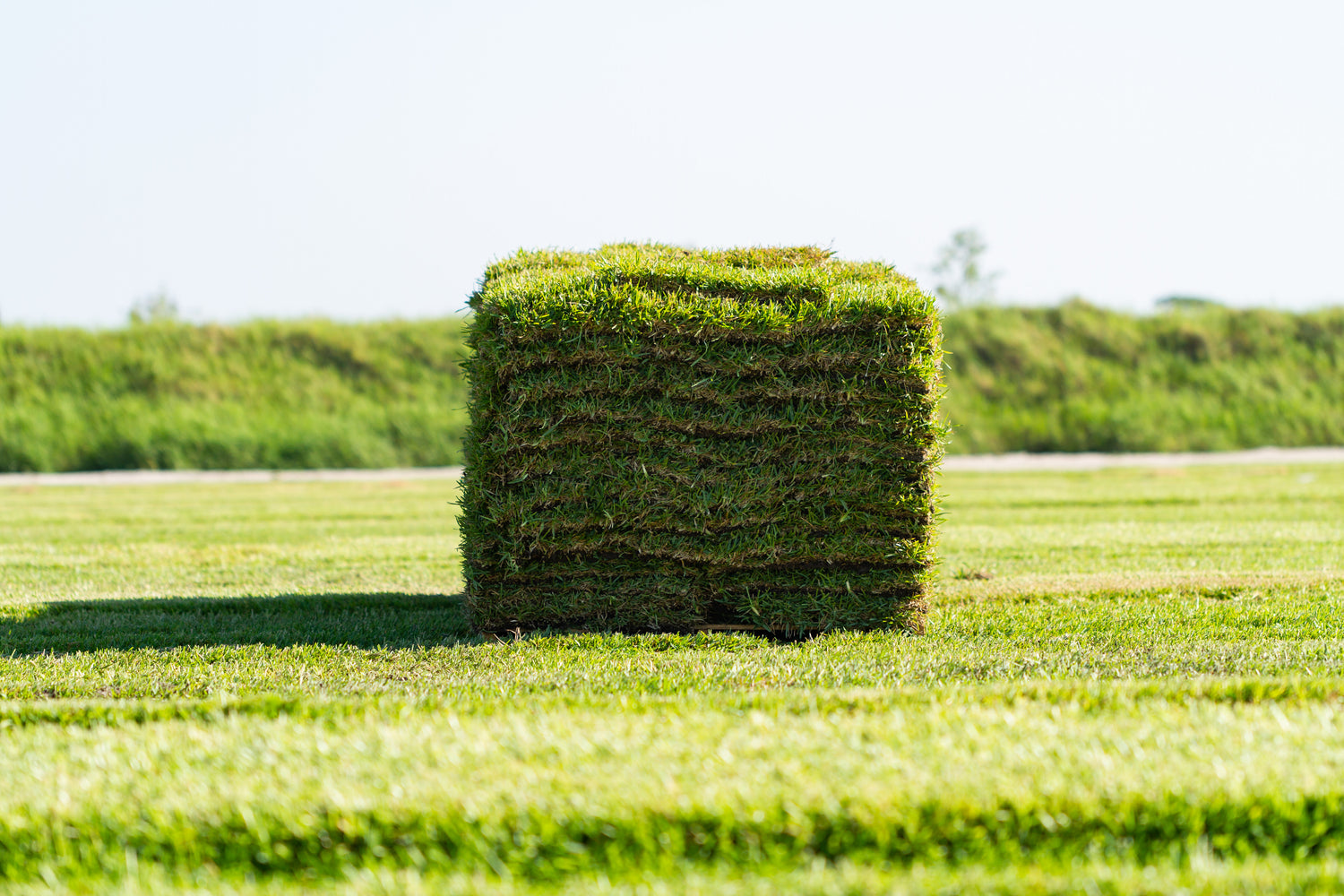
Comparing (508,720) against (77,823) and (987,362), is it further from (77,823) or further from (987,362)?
(987,362)

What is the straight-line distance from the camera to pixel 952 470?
20.0 metres

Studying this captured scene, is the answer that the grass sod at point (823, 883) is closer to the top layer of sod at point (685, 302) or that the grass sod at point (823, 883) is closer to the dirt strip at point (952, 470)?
the top layer of sod at point (685, 302)

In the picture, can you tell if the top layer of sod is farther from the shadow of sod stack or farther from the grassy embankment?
the grassy embankment

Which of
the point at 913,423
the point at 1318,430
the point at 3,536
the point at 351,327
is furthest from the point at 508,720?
the point at 1318,430

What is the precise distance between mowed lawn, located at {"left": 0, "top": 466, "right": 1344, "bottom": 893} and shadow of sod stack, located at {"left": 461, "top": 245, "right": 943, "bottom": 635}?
35 cm

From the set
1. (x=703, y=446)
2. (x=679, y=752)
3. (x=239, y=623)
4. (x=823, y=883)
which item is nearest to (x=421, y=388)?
(x=239, y=623)

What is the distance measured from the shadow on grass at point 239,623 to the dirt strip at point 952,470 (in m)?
13.0

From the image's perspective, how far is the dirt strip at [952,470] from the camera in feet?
65.7

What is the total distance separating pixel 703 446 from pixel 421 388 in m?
21.5

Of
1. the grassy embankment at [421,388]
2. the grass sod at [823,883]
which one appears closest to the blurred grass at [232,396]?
the grassy embankment at [421,388]

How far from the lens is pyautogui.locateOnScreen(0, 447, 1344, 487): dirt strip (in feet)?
65.7

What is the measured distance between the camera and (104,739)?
3.20 meters

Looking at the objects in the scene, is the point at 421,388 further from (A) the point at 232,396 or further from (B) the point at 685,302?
(B) the point at 685,302

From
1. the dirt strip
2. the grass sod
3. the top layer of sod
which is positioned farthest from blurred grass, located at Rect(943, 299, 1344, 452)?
the grass sod
